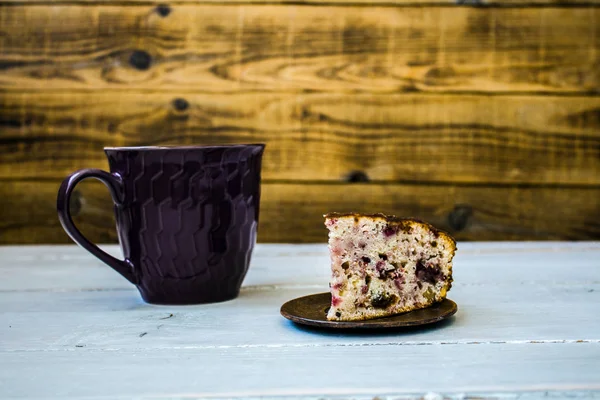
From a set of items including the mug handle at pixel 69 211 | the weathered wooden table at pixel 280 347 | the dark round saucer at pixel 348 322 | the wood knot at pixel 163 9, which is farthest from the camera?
the wood knot at pixel 163 9

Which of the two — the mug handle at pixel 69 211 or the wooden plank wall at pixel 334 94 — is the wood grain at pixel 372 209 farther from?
the mug handle at pixel 69 211

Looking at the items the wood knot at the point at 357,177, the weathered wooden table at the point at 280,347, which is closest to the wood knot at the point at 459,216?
the wood knot at the point at 357,177

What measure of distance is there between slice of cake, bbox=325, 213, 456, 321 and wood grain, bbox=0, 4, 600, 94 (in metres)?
0.81

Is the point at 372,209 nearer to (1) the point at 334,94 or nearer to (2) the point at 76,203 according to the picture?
(1) the point at 334,94

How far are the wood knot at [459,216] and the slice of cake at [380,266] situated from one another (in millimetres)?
810

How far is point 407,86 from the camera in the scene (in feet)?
4.49

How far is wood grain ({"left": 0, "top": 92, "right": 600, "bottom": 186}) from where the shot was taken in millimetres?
1368

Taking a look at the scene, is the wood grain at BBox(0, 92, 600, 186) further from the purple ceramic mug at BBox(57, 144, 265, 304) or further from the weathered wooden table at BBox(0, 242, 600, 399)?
the purple ceramic mug at BBox(57, 144, 265, 304)

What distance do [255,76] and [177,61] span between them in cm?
16

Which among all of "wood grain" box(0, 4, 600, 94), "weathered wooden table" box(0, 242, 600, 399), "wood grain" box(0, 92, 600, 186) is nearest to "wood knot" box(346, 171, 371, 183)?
"wood grain" box(0, 92, 600, 186)

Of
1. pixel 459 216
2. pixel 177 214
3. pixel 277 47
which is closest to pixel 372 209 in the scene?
pixel 459 216

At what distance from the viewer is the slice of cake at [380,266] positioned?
56 centimetres

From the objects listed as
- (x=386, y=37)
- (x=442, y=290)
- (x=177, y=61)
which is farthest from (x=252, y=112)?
(x=442, y=290)

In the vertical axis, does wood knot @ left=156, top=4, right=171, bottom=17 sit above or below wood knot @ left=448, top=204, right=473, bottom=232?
above
